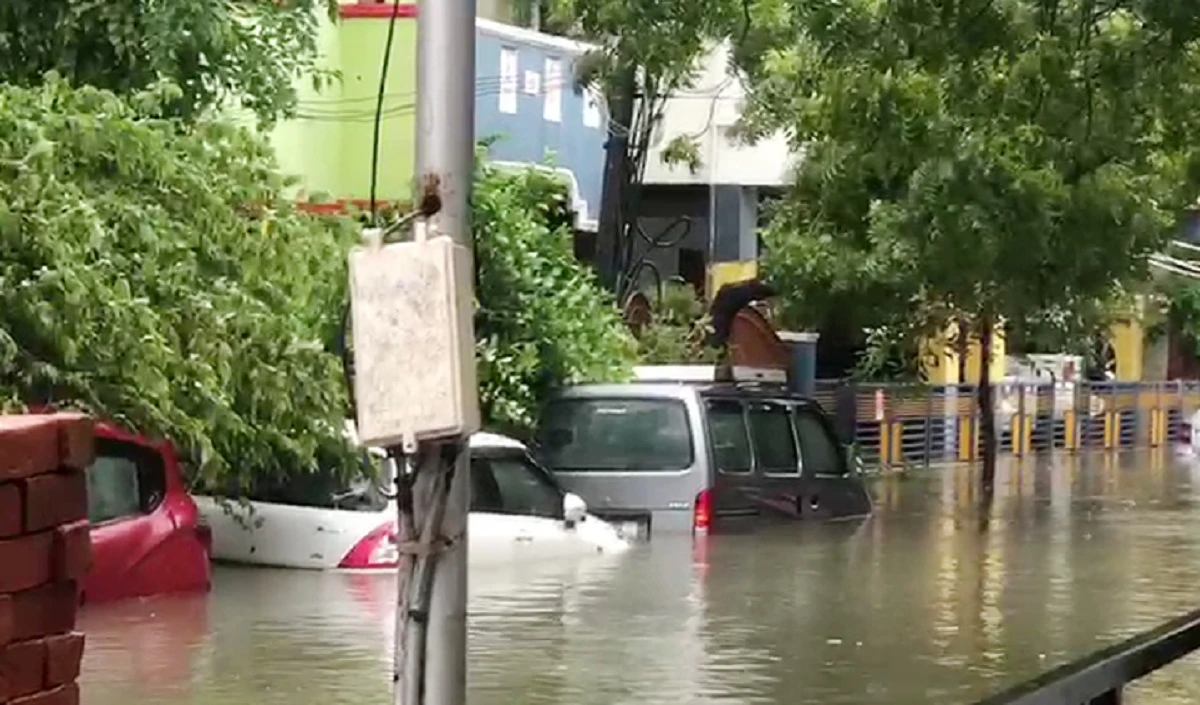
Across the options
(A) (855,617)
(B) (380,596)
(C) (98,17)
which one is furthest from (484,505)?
(C) (98,17)

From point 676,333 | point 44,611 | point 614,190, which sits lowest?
point 44,611

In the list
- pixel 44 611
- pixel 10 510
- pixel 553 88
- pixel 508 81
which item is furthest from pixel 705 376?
pixel 10 510

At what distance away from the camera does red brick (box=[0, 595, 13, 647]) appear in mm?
3977

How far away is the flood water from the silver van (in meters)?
0.29

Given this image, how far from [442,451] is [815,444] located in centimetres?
1483

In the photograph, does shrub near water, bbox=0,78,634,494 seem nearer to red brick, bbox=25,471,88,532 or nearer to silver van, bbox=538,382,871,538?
silver van, bbox=538,382,871,538

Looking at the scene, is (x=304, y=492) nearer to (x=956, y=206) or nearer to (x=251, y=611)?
(x=251, y=611)

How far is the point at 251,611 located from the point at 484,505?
118 inches

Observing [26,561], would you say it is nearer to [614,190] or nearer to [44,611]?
[44,611]

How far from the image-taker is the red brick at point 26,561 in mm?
3996

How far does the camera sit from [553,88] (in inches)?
1083

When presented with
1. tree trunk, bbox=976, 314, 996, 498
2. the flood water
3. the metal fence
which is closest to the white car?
the flood water

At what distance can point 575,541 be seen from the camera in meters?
16.7

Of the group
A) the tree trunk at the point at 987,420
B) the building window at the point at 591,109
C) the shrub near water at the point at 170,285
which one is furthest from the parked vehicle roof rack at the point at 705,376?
the tree trunk at the point at 987,420
